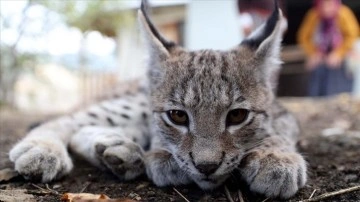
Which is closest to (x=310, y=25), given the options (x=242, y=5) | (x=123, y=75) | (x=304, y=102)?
(x=304, y=102)

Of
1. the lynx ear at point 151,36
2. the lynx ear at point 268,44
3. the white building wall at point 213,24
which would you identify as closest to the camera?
the lynx ear at point 268,44

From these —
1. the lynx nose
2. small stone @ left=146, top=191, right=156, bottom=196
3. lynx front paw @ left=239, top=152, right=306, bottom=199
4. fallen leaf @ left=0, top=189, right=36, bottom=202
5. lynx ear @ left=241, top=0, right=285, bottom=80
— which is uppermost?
lynx ear @ left=241, top=0, right=285, bottom=80

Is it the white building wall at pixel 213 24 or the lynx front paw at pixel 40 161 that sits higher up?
the white building wall at pixel 213 24

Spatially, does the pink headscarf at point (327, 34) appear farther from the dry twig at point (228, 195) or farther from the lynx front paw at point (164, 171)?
the dry twig at point (228, 195)

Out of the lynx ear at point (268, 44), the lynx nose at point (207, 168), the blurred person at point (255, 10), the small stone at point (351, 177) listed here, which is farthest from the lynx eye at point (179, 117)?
the blurred person at point (255, 10)

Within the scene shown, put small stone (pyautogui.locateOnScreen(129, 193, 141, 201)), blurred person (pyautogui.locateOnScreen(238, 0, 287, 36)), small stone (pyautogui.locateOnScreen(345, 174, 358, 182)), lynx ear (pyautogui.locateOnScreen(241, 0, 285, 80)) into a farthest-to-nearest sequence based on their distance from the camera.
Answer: blurred person (pyautogui.locateOnScreen(238, 0, 287, 36)) → lynx ear (pyautogui.locateOnScreen(241, 0, 285, 80)) → small stone (pyautogui.locateOnScreen(345, 174, 358, 182)) → small stone (pyautogui.locateOnScreen(129, 193, 141, 201))

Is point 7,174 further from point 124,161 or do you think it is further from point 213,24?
point 213,24

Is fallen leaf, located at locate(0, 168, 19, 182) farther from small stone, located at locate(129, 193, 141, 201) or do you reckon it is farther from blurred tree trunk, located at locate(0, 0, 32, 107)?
blurred tree trunk, located at locate(0, 0, 32, 107)

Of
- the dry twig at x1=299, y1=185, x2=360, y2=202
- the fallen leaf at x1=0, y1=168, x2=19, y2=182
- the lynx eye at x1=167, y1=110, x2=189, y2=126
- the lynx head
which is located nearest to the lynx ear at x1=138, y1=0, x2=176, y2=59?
the lynx head
